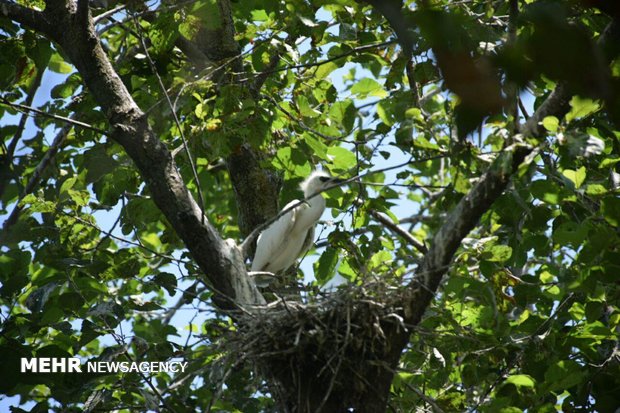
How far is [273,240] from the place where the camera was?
18.3ft

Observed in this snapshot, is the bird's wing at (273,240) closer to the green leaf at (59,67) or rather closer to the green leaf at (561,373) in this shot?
the green leaf at (59,67)

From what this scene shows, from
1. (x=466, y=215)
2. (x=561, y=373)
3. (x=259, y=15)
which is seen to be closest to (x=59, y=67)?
(x=259, y=15)

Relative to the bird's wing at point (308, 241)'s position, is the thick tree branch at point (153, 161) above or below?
below

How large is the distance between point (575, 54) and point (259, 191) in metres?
3.84

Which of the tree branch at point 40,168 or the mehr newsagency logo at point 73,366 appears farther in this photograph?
the tree branch at point 40,168

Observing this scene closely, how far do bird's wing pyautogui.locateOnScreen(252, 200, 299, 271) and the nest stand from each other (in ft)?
8.60

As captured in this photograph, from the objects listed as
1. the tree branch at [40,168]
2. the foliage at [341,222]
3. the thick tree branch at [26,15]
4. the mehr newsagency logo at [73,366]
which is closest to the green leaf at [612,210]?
the foliage at [341,222]

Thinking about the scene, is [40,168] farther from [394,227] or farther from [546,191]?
[546,191]

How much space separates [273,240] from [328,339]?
285 centimetres

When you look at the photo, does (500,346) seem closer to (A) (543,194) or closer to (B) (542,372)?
(B) (542,372)

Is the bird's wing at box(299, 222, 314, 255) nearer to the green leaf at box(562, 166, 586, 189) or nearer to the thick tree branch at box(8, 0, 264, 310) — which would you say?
the thick tree branch at box(8, 0, 264, 310)

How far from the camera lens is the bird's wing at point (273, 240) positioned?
554 centimetres

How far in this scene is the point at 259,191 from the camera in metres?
4.63

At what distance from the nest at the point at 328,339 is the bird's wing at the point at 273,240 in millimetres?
2621
